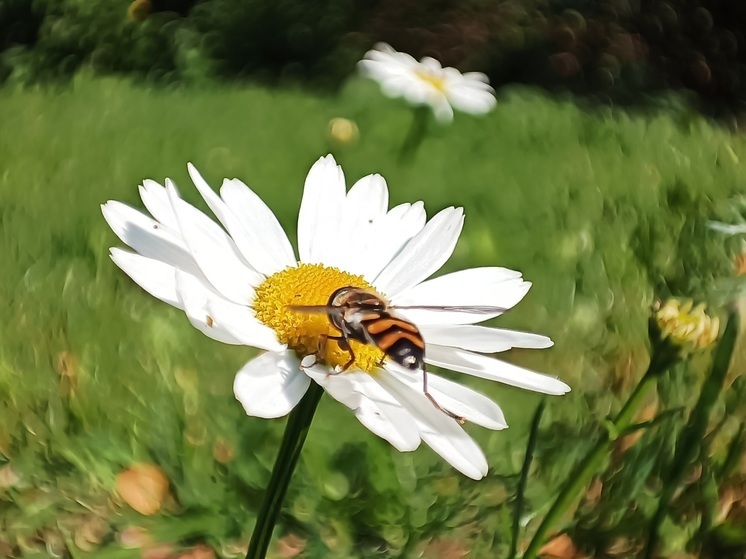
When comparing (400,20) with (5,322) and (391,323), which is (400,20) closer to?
(5,322)

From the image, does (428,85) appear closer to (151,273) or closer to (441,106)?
(441,106)

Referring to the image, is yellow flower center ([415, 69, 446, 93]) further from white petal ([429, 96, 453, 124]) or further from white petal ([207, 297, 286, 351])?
white petal ([207, 297, 286, 351])

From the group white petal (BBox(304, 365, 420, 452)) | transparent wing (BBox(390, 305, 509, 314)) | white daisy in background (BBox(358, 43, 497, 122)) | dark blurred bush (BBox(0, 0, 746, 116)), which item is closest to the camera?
white petal (BBox(304, 365, 420, 452))

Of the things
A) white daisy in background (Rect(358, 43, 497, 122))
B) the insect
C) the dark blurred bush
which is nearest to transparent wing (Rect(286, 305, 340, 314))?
the insect

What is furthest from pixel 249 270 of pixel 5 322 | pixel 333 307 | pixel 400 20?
pixel 400 20

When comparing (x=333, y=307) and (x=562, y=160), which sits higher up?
(x=333, y=307)

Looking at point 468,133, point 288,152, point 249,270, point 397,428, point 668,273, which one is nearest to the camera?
point 397,428

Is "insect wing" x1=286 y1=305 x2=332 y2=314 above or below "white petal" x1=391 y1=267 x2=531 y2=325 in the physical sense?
above
